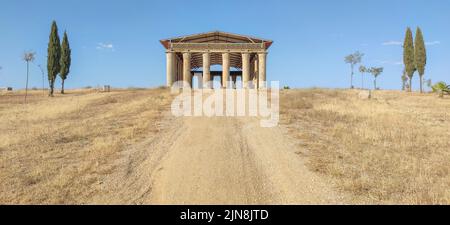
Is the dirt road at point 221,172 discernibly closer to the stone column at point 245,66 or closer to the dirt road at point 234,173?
the dirt road at point 234,173

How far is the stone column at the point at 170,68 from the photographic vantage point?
41219 mm

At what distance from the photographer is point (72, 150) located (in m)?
14.9

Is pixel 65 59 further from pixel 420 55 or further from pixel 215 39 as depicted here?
pixel 420 55

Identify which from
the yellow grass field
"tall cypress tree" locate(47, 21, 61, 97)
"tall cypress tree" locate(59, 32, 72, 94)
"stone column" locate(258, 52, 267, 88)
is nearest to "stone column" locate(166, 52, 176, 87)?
"stone column" locate(258, 52, 267, 88)

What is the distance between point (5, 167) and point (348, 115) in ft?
61.7

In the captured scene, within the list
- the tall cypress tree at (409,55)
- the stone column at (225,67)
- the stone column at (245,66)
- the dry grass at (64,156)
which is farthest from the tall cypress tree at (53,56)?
the tall cypress tree at (409,55)

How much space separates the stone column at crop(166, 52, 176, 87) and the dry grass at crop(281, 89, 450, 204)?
863 inches

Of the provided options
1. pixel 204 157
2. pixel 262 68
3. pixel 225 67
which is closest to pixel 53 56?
pixel 225 67

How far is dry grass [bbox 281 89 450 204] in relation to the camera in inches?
392

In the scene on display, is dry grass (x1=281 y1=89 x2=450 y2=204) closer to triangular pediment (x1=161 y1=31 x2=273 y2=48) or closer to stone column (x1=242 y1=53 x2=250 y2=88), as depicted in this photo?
stone column (x1=242 y1=53 x2=250 y2=88)

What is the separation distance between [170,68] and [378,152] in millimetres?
30908

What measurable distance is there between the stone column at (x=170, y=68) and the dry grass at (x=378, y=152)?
21.9 meters
